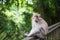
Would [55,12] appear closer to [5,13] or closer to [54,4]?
[54,4]

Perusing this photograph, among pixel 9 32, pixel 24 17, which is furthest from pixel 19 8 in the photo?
pixel 9 32

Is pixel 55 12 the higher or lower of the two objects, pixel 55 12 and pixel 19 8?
the lower

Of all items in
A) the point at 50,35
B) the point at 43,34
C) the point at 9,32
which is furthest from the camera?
the point at 9,32

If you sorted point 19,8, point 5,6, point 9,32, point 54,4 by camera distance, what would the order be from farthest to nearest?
point 54,4, point 19,8, point 9,32, point 5,6

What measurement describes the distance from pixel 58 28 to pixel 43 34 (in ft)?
3.48

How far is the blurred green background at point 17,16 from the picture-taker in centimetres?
336

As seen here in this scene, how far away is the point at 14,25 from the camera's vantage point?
3539 mm

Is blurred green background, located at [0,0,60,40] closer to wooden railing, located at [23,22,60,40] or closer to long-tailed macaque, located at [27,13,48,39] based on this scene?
wooden railing, located at [23,22,60,40]

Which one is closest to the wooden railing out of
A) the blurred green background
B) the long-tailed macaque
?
the long-tailed macaque

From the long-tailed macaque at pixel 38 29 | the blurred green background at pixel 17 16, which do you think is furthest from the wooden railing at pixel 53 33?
the blurred green background at pixel 17 16

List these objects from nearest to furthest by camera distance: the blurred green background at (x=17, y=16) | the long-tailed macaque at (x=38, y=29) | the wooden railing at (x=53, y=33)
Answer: the long-tailed macaque at (x=38, y=29) < the wooden railing at (x=53, y=33) < the blurred green background at (x=17, y=16)

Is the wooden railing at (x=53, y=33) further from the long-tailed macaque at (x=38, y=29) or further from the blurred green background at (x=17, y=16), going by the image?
the blurred green background at (x=17, y=16)

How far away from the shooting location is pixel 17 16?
12.4 ft

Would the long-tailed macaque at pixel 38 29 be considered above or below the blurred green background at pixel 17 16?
above
